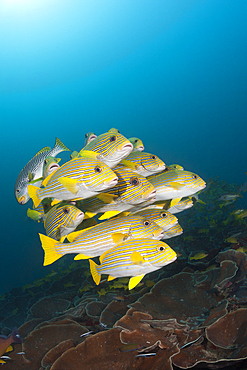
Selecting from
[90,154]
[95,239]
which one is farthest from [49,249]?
[90,154]

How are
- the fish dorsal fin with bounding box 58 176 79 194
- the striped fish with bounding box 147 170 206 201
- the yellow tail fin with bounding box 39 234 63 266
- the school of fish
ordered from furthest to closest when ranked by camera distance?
the striped fish with bounding box 147 170 206 201 → the yellow tail fin with bounding box 39 234 63 266 → the school of fish → the fish dorsal fin with bounding box 58 176 79 194

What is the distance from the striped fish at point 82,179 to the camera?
1.32 metres

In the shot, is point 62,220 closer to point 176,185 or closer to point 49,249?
point 49,249

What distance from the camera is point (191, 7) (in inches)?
1913

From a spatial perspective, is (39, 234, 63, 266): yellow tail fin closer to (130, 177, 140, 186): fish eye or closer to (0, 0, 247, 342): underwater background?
(130, 177, 140, 186): fish eye

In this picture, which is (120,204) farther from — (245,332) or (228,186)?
(228,186)

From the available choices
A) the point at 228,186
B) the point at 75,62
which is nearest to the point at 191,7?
the point at 75,62

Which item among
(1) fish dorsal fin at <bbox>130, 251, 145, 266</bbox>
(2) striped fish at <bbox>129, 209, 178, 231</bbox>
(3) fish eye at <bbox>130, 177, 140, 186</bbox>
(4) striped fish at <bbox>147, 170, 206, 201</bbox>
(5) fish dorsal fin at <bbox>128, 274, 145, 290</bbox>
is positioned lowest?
(5) fish dorsal fin at <bbox>128, 274, 145, 290</bbox>

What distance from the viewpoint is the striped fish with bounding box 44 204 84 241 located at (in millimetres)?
1506

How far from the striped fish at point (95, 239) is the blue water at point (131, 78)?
3635 centimetres

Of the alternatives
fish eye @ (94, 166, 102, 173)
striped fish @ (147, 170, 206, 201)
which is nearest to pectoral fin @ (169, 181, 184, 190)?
striped fish @ (147, 170, 206, 201)

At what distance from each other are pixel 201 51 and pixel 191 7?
33.1ft

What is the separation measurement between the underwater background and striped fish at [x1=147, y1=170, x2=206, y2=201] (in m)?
36.0

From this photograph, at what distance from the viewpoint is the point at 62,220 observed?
5.07 ft
